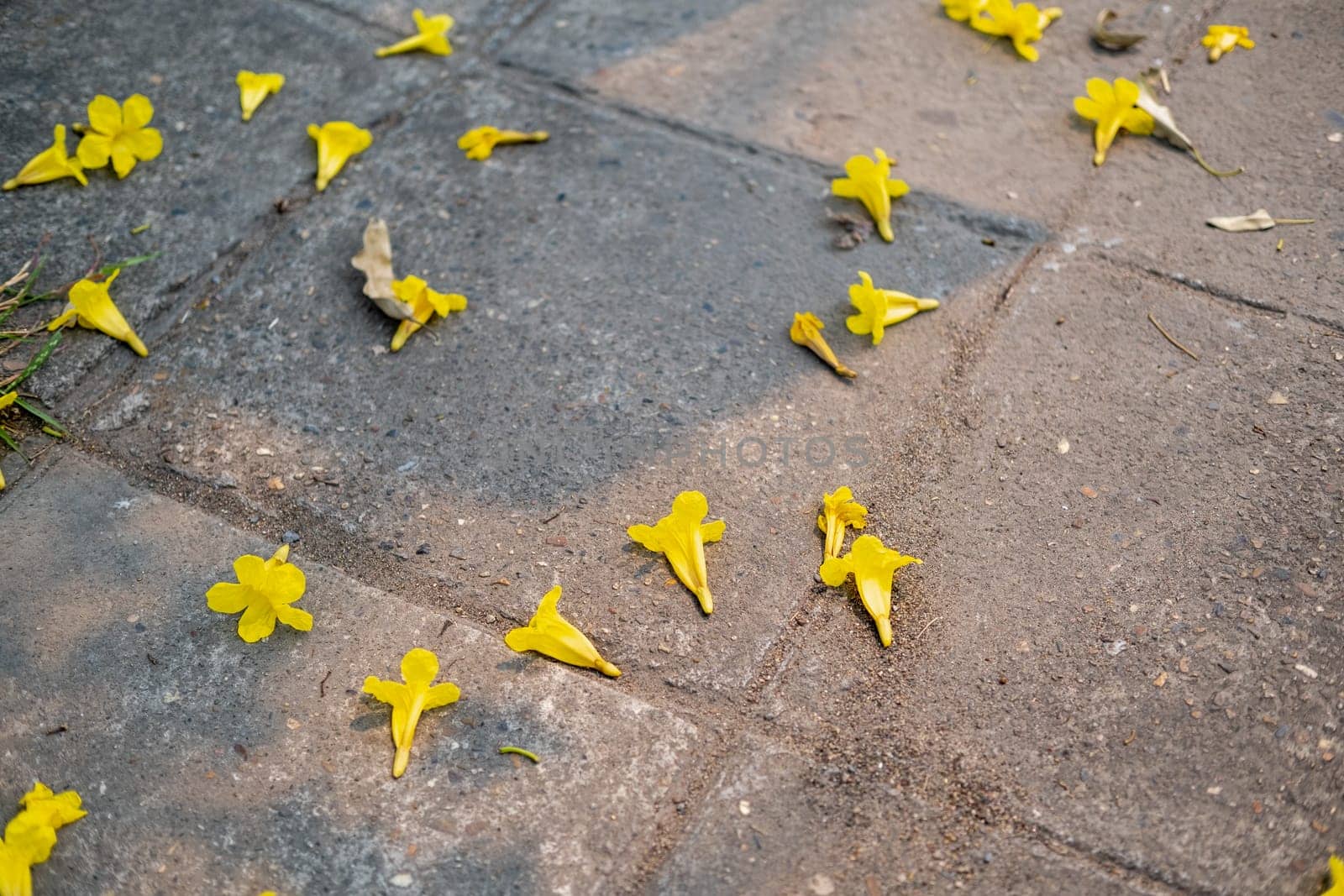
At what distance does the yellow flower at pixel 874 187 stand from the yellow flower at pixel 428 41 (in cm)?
134

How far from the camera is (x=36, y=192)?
298 centimetres

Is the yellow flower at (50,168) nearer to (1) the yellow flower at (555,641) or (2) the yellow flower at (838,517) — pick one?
(1) the yellow flower at (555,641)

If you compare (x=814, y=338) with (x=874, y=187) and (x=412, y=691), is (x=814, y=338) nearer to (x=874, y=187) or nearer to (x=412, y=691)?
(x=874, y=187)

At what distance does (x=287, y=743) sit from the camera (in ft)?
6.54

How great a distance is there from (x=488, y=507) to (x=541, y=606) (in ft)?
1.19

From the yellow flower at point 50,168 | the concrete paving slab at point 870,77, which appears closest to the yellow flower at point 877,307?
the concrete paving slab at point 870,77

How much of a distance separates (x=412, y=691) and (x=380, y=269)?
1208 millimetres

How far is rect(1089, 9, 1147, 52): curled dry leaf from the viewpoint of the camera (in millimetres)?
3408

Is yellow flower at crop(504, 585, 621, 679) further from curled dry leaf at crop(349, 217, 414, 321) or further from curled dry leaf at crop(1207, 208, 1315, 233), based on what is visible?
curled dry leaf at crop(1207, 208, 1315, 233)

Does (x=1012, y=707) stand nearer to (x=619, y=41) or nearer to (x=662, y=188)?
(x=662, y=188)

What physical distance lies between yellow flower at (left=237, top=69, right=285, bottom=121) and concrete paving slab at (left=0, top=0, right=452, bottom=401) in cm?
3

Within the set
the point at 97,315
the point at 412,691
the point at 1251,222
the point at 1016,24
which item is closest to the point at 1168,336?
the point at 1251,222

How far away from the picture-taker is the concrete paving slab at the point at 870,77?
3115 millimetres

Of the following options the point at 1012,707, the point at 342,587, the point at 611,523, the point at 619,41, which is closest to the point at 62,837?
the point at 342,587
